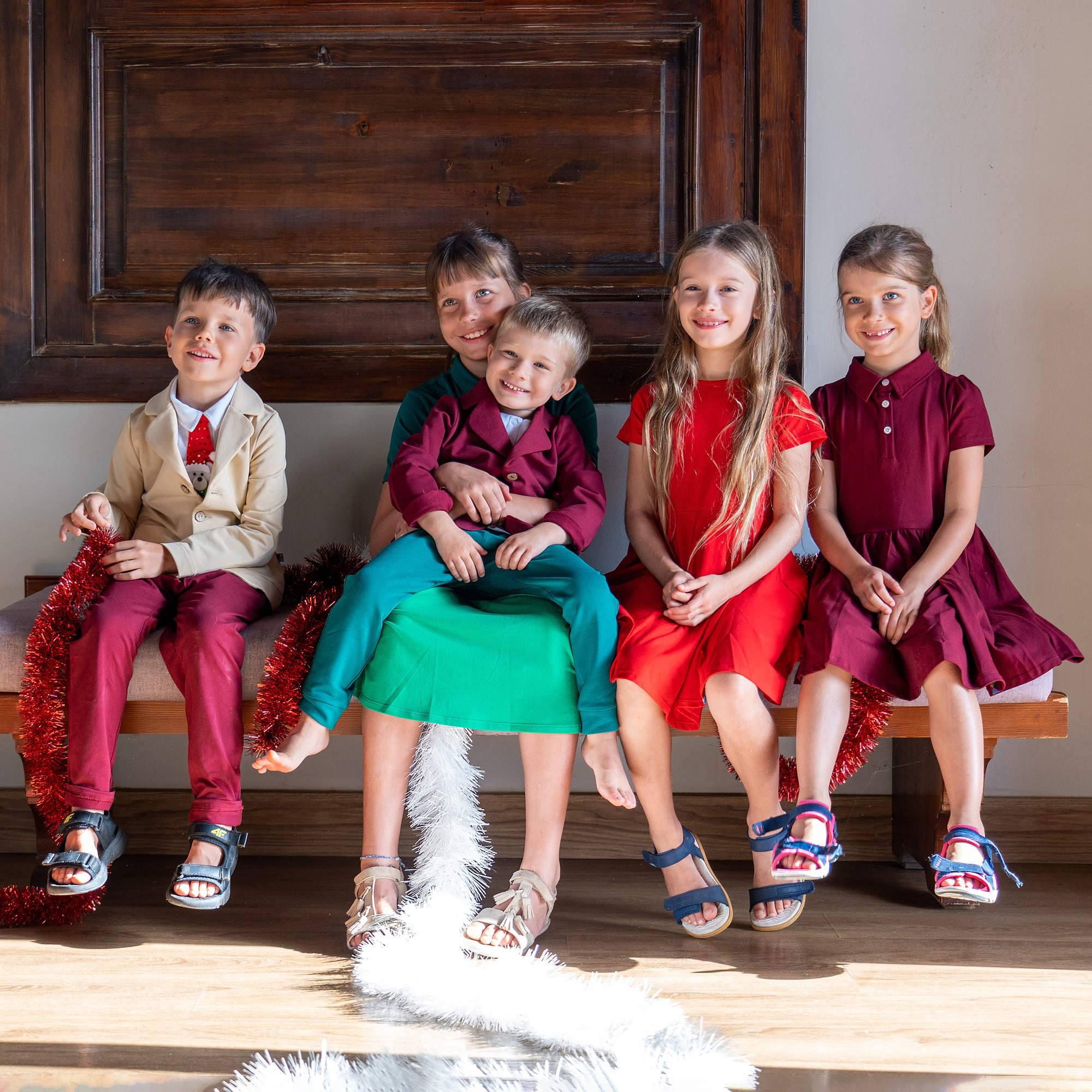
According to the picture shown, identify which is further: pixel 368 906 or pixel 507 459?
pixel 507 459

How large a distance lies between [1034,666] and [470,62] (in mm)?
1616

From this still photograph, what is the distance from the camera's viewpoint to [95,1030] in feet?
4.63

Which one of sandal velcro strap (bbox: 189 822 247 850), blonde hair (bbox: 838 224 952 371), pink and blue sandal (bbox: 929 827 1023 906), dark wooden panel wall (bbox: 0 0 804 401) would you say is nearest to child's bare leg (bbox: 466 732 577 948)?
sandal velcro strap (bbox: 189 822 247 850)

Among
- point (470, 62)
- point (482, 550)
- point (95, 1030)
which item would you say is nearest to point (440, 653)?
point (482, 550)

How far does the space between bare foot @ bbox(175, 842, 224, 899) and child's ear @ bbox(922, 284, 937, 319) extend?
1.56 metres

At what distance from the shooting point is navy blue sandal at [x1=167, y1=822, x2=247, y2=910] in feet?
5.32

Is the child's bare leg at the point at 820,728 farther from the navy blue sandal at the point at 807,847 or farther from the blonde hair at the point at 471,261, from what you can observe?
the blonde hair at the point at 471,261

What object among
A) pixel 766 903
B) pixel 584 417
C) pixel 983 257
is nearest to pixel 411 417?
pixel 584 417

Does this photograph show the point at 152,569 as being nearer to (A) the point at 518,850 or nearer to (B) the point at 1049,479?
(A) the point at 518,850

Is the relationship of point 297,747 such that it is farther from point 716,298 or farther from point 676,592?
point 716,298

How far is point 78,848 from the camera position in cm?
163

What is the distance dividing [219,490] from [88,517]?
23 centimetres

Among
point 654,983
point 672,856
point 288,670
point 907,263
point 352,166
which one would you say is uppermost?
point 352,166

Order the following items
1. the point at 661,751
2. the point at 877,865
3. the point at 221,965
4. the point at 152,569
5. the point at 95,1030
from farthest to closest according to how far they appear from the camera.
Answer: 1. the point at 877,865
2. the point at 152,569
3. the point at 661,751
4. the point at 221,965
5. the point at 95,1030
